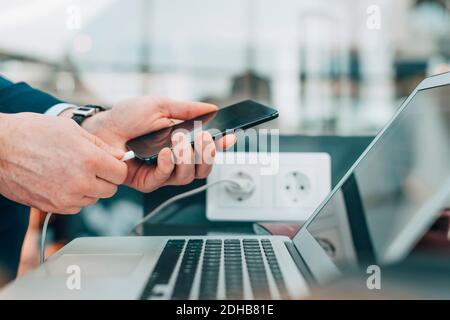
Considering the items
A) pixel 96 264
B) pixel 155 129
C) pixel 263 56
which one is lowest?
pixel 96 264

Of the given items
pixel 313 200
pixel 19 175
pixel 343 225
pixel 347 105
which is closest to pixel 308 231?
pixel 343 225

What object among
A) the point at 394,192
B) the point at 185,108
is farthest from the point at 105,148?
the point at 394,192

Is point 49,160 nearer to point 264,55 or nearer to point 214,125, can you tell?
point 214,125

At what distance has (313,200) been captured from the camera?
0.55 meters

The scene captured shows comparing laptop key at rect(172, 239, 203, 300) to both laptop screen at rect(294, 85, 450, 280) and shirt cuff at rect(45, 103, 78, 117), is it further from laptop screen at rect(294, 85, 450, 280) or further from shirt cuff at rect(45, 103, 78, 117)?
shirt cuff at rect(45, 103, 78, 117)

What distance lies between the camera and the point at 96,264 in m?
0.37

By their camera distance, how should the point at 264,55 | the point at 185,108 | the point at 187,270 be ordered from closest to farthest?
the point at 187,270
the point at 185,108
the point at 264,55

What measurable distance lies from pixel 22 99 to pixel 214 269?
390 mm

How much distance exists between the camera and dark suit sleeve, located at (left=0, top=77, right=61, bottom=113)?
57cm

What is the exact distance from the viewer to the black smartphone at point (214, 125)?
1.48 ft

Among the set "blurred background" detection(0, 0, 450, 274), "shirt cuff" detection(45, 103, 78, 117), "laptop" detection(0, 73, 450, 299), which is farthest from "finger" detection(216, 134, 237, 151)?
"blurred background" detection(0, 0, 450, 274)

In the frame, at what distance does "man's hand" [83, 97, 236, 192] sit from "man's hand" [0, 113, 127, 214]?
7 cm

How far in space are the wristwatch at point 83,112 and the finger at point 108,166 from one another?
5.5 inches
